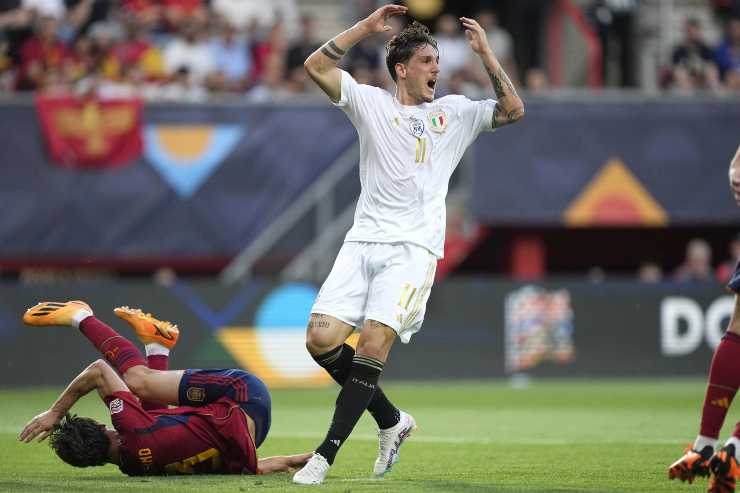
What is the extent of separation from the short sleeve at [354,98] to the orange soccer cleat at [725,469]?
2.89 m

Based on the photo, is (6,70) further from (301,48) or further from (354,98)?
(354,98)

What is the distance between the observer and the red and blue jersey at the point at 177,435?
24.2 feet

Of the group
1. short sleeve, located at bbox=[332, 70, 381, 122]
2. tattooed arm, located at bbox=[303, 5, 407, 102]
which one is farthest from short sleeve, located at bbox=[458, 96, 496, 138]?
tattooed arm, located at bbox=[303, 5, 407, 102]

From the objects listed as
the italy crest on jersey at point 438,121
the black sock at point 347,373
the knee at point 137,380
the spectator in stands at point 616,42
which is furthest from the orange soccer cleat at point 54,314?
the spectator in stands at point 616,42

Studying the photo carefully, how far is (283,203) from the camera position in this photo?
19.1m

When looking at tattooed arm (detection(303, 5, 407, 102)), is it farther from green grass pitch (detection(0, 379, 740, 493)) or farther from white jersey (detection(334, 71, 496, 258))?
green grass pitch (detection(0, 379, 740, 493))

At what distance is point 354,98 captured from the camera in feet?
25.7

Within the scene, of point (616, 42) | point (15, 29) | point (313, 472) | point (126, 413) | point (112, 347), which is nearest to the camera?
point (313, 472)

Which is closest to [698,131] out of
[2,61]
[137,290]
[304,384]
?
[304,384]

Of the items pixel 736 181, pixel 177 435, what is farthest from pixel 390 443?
pixel 736 181

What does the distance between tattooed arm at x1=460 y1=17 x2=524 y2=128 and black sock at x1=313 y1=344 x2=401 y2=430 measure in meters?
1.68

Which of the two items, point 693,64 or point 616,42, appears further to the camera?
point 616,42

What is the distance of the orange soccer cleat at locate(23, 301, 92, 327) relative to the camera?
7594 mm

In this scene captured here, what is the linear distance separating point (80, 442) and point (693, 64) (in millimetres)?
15309
